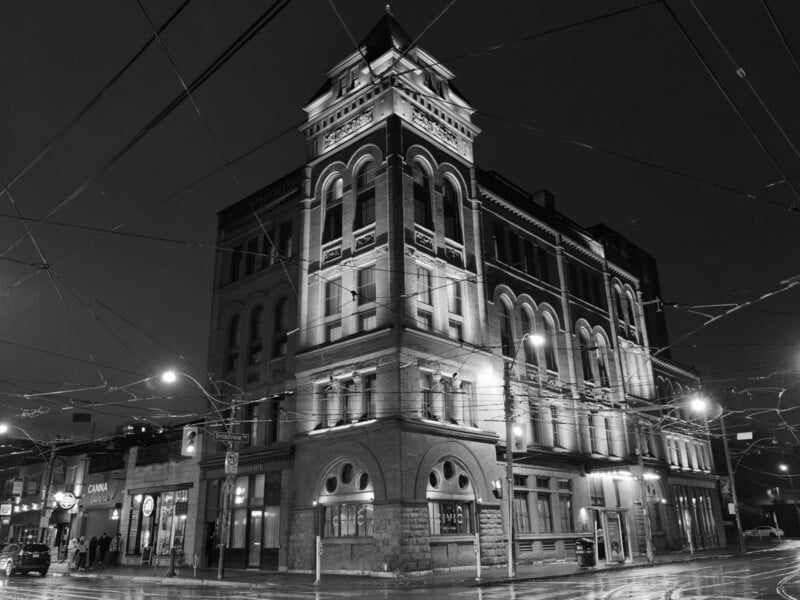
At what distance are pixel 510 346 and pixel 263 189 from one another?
17447 mm

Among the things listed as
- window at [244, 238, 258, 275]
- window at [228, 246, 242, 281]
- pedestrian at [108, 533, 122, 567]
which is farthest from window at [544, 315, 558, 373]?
pedestrian at [108, 533, 122, 567]

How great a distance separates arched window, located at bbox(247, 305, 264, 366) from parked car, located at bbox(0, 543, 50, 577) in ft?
43.7

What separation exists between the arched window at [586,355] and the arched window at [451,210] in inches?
516

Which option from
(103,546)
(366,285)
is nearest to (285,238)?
(366,285)

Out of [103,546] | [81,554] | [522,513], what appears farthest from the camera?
[103,546]

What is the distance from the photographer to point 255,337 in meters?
37.6

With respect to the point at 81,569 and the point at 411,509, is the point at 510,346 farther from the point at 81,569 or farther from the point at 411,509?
the point at 81,569

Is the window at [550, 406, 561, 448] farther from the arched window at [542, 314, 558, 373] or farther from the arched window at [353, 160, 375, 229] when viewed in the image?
the arched window at [353, 160, 375, 229]

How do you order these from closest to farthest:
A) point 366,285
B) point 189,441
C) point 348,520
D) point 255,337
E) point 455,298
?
point 189,441, point 348,520, point 366,285, point 455,298, point 255,337

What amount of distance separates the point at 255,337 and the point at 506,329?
14.2m

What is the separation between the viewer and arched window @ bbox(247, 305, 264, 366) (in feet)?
122

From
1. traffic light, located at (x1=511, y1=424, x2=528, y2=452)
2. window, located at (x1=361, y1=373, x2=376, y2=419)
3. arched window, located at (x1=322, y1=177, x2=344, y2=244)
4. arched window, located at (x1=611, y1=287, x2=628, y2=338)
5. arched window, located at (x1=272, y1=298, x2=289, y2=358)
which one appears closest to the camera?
window, located at (x1=361, y1=373, x2=376, y2=419)

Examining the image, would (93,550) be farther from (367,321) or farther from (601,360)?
(601,360)

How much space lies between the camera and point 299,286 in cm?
3481
